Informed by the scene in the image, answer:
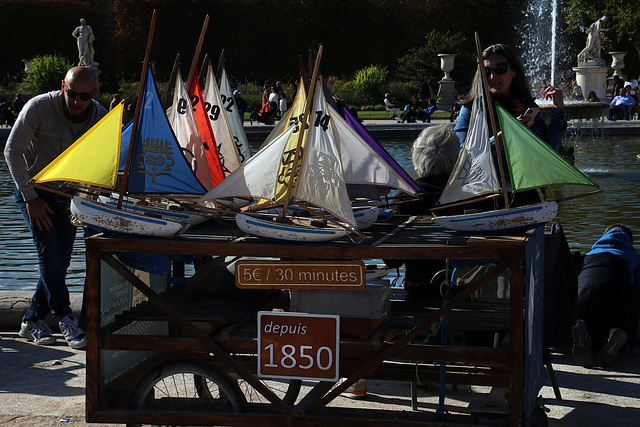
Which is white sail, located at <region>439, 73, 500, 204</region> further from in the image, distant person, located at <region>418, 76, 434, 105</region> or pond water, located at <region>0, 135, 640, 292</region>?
distant person, located at <region>418, 76, 434, 105</region>

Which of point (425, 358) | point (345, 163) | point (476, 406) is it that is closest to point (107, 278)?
point (345, 163)

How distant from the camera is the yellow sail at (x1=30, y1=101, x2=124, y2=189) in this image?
376 centimetres

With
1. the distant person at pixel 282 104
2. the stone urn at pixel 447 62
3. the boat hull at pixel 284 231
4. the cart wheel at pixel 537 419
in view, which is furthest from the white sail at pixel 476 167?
the stone urn at pixel 447 62

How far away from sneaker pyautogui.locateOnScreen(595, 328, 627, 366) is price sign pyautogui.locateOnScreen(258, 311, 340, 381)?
1986 mm

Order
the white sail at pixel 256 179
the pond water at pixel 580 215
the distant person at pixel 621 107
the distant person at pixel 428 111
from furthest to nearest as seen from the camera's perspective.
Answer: the distant person at pixel 428 111
the distant person at pixel 621 107
the pond water at pixel 580 215
the white sail at pixel 256 179

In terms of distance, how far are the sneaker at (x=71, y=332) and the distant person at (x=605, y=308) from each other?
9.46ft

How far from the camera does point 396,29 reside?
5281 cm

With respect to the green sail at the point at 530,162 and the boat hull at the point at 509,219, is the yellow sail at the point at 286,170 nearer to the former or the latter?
the boat hull at the point at 509,219

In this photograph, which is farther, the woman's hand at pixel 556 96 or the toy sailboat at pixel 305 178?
the woman's hand at pixel 556 96

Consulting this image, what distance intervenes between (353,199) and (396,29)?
50007mm

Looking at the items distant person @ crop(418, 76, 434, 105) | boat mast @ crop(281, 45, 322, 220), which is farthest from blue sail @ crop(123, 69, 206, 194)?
distant person @ crop(418, 76, 434, 105)

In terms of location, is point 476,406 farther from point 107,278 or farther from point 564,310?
point 107,278

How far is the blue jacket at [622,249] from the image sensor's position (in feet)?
17.2

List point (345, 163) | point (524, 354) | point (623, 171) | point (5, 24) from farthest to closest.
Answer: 1. point (5, 24)
2. point (623, 171)
3. point (345, 163)
4. point (524, 354)
